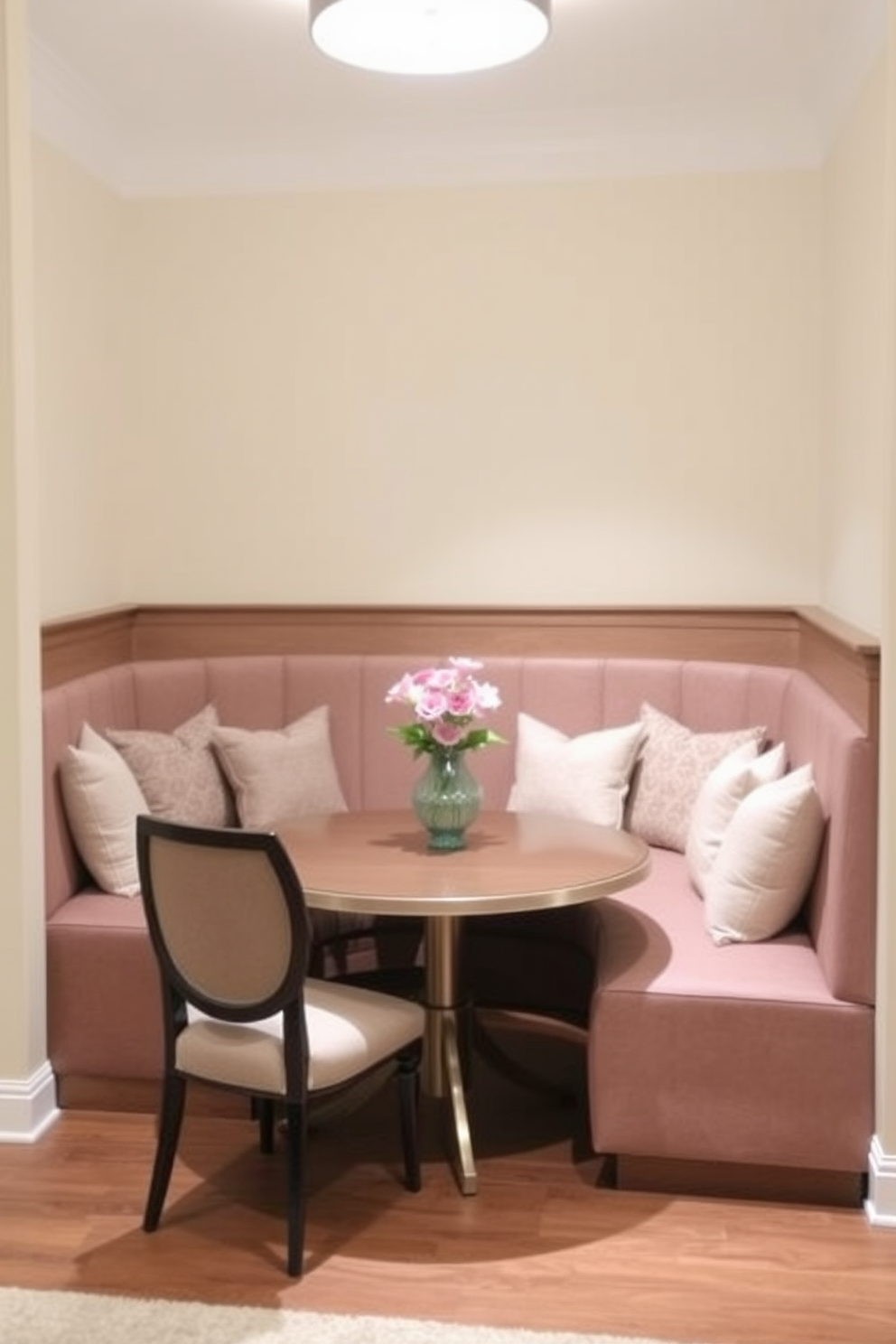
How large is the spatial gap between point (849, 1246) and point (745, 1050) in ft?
1.42

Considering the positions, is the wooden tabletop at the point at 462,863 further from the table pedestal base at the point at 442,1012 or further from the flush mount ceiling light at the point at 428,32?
the flush mount ceiling light at the point at 428,32

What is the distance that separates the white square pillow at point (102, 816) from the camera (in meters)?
3.77

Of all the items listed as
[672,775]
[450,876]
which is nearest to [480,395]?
[672,775]

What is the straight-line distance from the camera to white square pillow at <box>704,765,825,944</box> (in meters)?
3.31

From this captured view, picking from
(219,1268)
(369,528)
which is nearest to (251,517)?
(369,528)

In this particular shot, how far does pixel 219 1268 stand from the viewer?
114 inches

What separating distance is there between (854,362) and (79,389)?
2301mm

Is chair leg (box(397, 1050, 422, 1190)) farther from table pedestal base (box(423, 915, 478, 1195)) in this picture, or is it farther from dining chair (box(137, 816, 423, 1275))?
table pedestal base (box(423, 915, 478, 1195))

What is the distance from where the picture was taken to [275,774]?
4344 millimetres

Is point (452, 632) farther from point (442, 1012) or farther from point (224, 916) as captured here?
point (224, 916)

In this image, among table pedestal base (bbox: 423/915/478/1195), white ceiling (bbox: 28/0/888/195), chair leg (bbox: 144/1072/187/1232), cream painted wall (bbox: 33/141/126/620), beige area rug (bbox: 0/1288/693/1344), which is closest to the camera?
beige area rug (bbox: 0/1288/693/1344)

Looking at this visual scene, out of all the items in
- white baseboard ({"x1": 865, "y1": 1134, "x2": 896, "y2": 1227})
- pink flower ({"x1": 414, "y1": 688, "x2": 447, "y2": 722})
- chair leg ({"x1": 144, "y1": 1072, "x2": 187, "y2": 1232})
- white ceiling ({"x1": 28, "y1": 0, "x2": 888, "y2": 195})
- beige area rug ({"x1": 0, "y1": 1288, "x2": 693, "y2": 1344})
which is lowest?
beige area rug ({"x1": 0, "y1": 1288, "x2": 693, "y2": 1344})

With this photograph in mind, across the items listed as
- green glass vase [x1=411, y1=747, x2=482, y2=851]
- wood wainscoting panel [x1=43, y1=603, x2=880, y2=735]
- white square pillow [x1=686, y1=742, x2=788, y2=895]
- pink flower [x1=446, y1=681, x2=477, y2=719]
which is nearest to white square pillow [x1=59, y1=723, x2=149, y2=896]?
wood wainscoting panel [x1=43, y1=603, x2=880, y2=735]

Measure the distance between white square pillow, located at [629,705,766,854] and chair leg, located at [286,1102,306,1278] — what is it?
177cm
